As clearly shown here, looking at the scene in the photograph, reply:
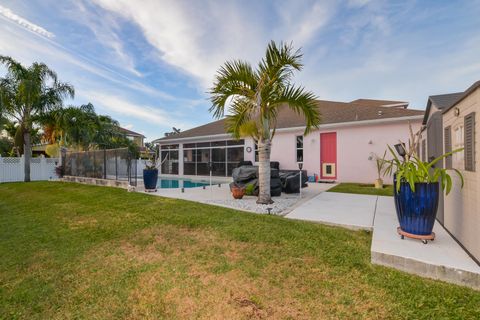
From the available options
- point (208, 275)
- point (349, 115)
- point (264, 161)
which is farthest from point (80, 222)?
point (349, 115)

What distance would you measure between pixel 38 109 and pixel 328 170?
751 inches

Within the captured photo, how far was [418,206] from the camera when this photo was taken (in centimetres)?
304

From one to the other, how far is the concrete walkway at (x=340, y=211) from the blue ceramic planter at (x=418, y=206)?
42.5 inches

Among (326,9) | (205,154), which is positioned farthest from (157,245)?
(205,154)

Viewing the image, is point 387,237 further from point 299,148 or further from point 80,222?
point 299,148

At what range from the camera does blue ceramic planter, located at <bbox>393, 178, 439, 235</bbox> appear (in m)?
2.96

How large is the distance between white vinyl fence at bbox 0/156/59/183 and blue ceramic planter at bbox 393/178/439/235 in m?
20.3

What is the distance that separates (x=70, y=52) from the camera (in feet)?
34.1

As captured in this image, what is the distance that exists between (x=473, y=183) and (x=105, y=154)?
1265cm

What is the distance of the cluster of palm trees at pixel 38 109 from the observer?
13336 mm

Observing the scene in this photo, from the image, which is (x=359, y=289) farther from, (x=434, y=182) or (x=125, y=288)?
(x=125, y=288)

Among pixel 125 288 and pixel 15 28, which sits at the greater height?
pixel 15 28

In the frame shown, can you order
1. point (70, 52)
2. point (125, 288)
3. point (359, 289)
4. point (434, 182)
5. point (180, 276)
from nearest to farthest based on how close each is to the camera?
point (359, 289), point (125, 288), point (180, 276), point (434, 182), point (70, 52)

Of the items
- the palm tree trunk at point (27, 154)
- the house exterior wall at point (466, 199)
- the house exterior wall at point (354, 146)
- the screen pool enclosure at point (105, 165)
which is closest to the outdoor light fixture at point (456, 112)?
the house exterior wall at point (466, 199)
